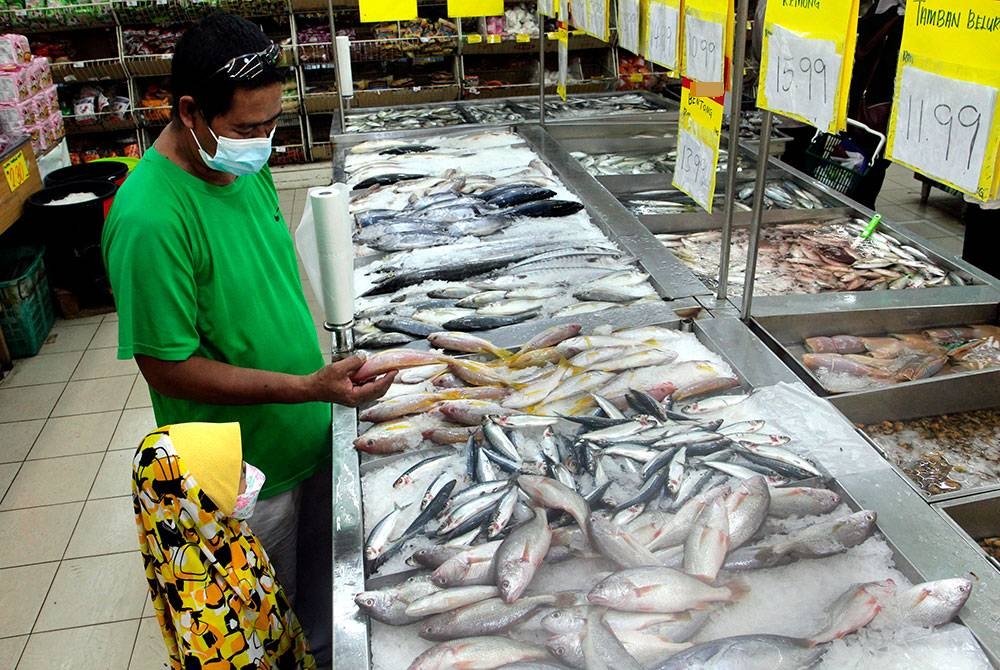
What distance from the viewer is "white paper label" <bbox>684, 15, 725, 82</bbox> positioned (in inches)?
82.9

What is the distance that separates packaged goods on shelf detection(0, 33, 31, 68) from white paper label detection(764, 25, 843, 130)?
5.91 m

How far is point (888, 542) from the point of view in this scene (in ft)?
4.84

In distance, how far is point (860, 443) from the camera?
68.9 inches

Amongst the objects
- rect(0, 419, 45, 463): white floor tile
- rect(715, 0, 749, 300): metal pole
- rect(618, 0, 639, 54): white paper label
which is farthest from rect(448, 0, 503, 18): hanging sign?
rect(0, 419, 45, 463): white floor tile

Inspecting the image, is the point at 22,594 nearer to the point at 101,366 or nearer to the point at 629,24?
the point at 101,366

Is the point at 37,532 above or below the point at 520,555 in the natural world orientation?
below

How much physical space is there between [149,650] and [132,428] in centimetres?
177

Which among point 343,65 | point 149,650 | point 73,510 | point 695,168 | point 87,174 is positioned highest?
point 343,65

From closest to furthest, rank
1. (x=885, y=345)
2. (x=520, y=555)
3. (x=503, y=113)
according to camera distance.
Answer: (x=520, y=555)
(x=885, y=345)
(x=503, y=113)

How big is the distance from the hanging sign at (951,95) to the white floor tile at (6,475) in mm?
4279

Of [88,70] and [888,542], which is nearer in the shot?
[888,542]

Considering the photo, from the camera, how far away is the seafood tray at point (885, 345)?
2.29 meters

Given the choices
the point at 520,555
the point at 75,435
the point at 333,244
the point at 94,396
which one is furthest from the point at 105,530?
the point at 520,555

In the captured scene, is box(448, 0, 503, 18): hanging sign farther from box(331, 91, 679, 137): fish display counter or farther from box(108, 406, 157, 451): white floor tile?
box(108, 406, 157, 451): white floor tile
